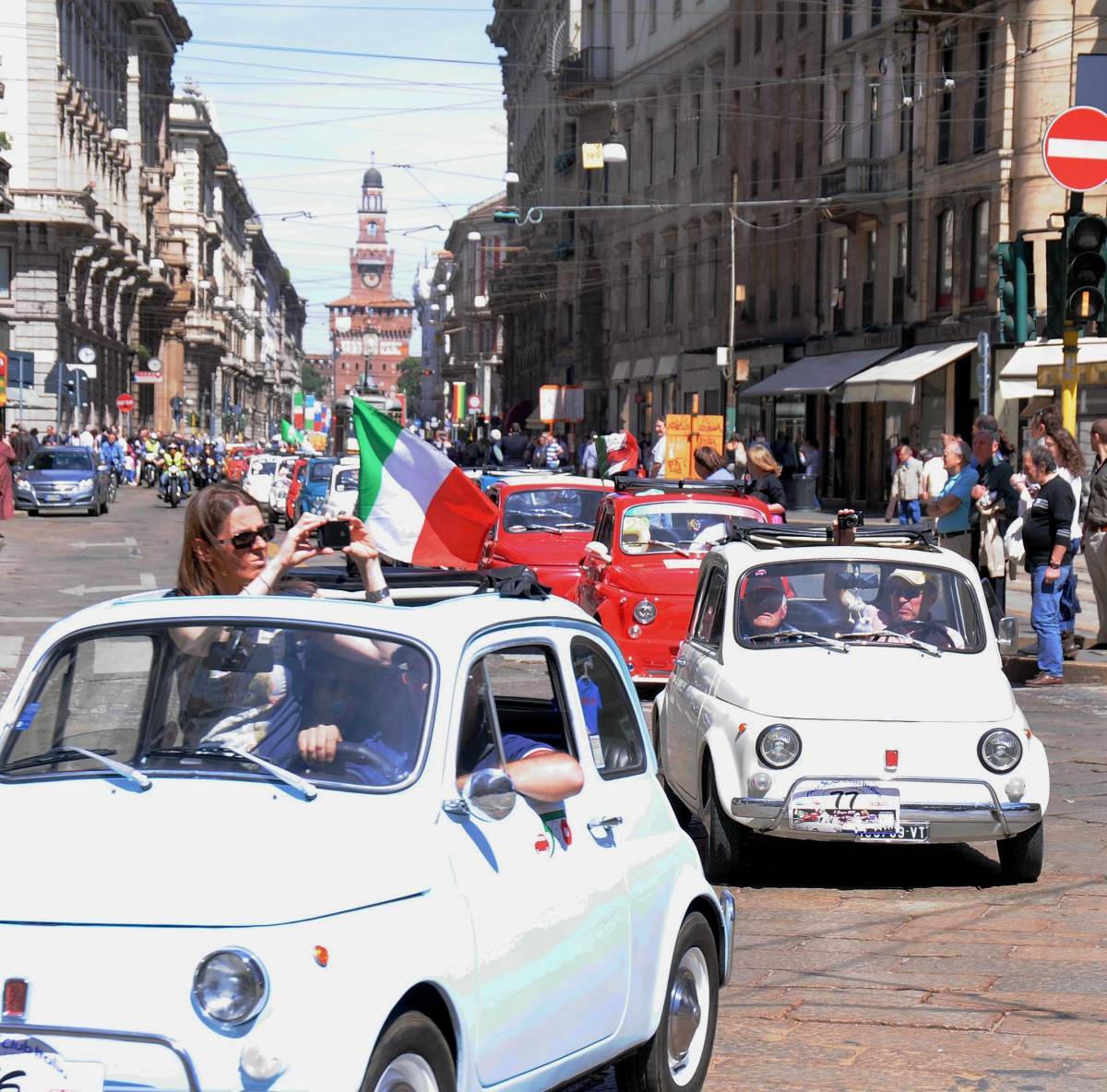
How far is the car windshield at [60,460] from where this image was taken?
4488cm

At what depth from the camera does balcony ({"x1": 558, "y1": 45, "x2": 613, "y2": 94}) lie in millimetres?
69500

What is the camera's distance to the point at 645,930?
17.4ft

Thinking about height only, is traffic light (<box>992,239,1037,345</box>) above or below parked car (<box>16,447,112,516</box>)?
above

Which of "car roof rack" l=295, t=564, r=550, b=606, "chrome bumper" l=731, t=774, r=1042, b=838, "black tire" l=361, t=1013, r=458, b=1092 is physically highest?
"car roof rack" l=295, t=564, r=550, b=606

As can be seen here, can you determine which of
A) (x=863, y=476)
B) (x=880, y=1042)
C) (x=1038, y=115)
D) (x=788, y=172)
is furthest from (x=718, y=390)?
(x=880, y=1042)

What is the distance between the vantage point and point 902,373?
39812 mm

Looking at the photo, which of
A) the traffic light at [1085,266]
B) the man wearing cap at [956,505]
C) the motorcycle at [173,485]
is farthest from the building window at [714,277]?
the traffic light at [1085,266]

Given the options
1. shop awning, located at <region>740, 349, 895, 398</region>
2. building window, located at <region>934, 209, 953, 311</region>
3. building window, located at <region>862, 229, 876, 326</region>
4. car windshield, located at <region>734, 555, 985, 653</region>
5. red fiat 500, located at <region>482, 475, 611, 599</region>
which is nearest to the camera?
car windshield, located at <region>734, 555, 985, 653</region>

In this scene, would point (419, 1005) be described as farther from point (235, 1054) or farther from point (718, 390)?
point (718, 390)

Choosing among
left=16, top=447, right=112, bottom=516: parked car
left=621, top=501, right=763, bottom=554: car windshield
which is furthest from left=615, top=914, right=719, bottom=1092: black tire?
left=16, top=447, right=112, bottom=516: parked car

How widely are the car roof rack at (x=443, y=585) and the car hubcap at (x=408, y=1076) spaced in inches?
57.8

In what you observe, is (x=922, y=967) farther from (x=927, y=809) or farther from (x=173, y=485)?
(x=173, y=485)

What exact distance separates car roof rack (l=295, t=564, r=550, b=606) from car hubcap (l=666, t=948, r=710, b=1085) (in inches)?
44.7

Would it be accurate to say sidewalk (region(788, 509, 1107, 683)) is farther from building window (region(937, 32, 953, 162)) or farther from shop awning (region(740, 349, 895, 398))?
shop awning (region(740, 349, 895, 398))
